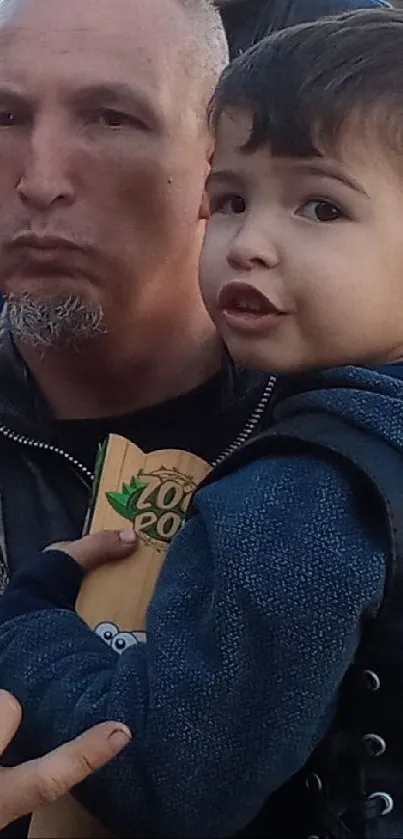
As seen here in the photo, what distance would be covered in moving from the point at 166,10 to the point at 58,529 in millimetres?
528

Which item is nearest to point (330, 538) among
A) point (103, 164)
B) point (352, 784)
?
point (352, 784)

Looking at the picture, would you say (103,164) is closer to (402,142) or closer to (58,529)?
(58,529)

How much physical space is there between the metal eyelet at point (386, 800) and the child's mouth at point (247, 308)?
0.96 ft

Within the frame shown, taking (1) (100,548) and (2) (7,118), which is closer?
(1) (100,548)

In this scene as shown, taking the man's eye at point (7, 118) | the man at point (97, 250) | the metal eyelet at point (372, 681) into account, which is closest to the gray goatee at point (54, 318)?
the man at point (97, 250)

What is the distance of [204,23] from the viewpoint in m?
1.38

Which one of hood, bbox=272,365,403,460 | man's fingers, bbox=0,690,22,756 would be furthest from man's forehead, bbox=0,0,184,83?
man's fingers, bbox=0,690,22,756

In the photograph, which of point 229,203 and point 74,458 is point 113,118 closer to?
point 74,458

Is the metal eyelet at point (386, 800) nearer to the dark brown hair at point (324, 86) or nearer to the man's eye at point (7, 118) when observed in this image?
the dark brown hair at point (324, 86)

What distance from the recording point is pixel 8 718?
0.82 meters

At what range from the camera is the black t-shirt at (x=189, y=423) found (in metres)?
1.22

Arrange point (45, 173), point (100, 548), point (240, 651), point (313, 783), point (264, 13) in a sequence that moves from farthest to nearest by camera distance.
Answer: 1. point (264, 13)
2. point (45, 173)
3. point (100, 548)
4. point (313, 783)
5. point (240, 651)

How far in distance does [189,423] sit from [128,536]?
0.93 feet

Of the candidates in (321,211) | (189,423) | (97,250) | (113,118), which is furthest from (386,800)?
(113,118)
